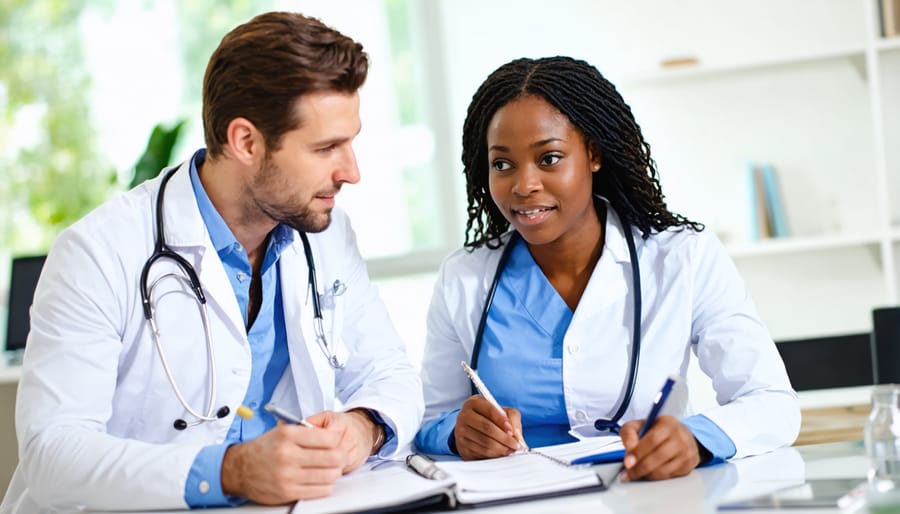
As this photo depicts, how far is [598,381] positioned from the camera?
1618 mm

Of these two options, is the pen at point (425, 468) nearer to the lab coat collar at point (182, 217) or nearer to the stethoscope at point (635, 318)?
the stethoscope at point (635, 318)

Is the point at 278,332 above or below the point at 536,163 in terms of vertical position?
below

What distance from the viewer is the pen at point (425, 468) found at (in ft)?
4.02

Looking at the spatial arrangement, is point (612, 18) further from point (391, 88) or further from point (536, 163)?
point (536, 163)

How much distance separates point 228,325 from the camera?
1.49 meters

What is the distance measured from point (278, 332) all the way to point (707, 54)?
2.28 metres

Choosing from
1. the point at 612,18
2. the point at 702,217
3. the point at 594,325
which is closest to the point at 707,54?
the point at 612,18

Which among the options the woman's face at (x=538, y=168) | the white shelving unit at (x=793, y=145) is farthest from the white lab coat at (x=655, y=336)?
the white shelving unit at (x=793, y=145)

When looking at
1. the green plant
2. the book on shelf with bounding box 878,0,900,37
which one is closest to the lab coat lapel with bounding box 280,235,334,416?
the green plant

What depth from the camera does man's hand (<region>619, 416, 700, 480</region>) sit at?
123 cm

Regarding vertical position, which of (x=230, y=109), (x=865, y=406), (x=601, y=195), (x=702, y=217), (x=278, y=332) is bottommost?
(x=865, y=406)

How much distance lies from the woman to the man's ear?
0.42 m

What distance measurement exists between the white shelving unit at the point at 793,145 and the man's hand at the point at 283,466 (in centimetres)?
228

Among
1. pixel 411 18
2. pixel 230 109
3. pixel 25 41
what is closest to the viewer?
pixel 230 109
